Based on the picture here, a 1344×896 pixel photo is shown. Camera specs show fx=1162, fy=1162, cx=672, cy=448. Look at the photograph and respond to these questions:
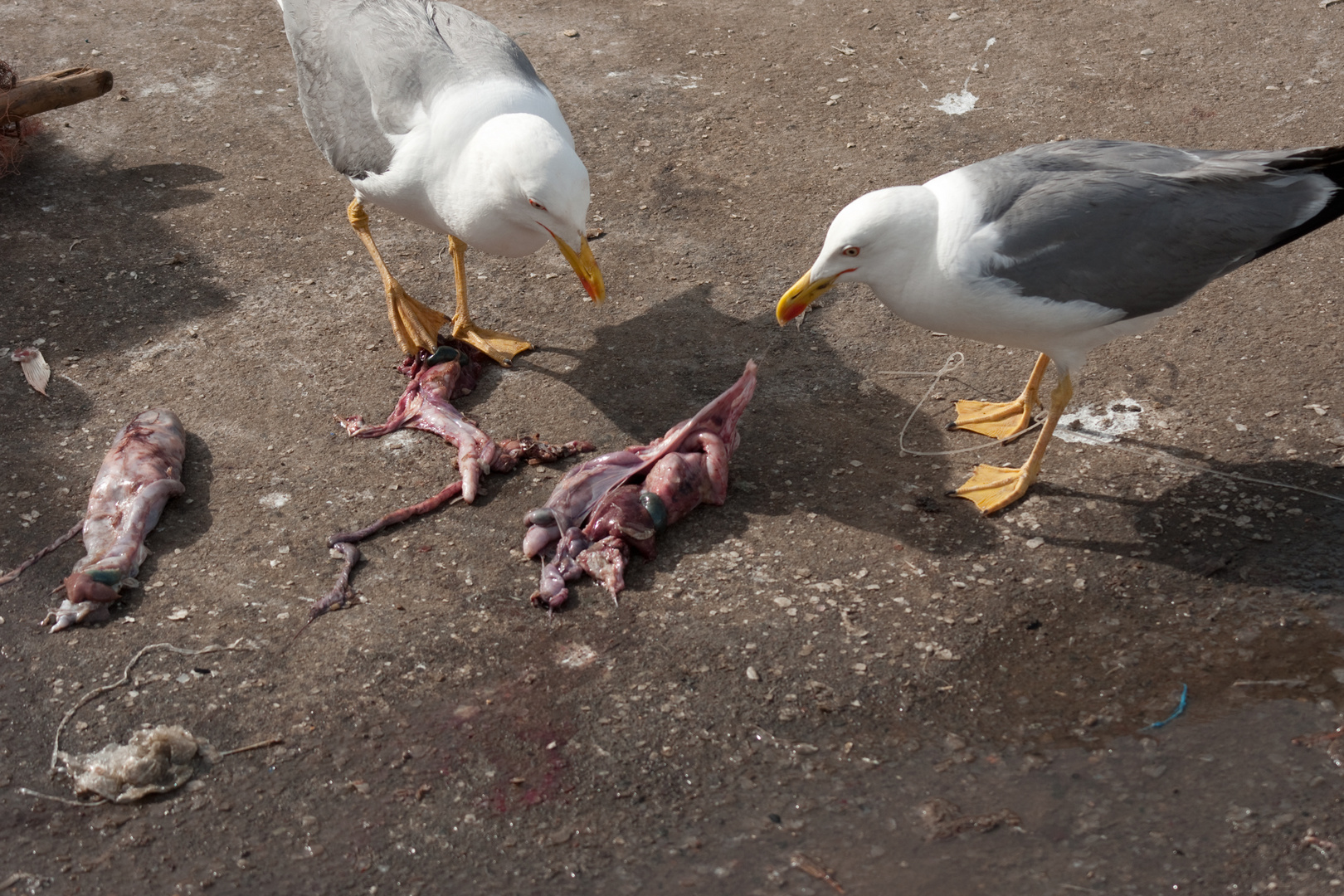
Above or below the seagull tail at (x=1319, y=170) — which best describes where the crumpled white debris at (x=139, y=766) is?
below

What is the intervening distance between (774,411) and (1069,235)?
146cm

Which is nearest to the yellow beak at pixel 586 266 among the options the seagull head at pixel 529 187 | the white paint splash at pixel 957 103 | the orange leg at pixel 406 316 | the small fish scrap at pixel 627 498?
the seagull head at pixel 529 187

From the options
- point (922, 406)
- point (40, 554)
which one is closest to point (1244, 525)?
point (922, 406)

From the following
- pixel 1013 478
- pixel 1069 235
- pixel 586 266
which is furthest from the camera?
pixel 1013 478

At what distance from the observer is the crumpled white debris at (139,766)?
3311 mm

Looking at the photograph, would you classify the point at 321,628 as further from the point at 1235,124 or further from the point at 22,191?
the point at 1235,124

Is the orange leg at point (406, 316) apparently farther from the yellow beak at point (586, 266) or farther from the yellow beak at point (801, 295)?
the yellow beak at point (801, 295)

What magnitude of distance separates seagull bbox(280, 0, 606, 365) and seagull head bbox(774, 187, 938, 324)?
894mm

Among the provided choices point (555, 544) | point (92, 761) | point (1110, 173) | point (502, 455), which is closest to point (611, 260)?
point (502, 455)

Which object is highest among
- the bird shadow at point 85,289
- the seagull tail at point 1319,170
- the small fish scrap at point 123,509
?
the seagull tail at point 1319,170

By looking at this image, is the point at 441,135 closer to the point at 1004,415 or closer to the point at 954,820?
the point at 1004,415

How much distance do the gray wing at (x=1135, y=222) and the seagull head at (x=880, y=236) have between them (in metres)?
0.20

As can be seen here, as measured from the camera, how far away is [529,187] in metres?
4.20

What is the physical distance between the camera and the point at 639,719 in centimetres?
354
